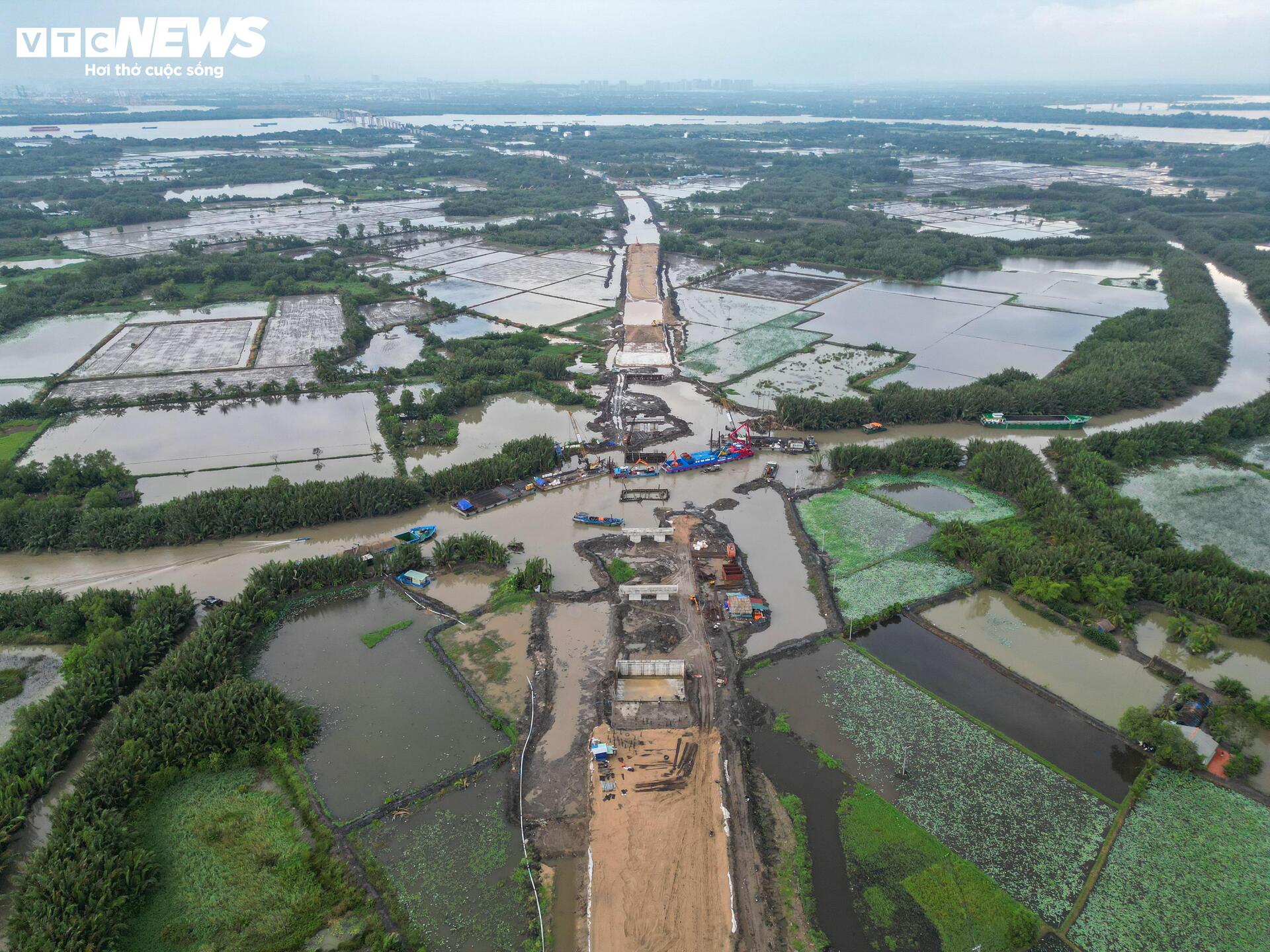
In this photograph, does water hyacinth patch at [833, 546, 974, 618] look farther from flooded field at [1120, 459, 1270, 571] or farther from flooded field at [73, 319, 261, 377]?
flooded field at [73, 319, 261, 377]

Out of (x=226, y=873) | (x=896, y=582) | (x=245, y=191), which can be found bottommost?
(x=226, y=873)

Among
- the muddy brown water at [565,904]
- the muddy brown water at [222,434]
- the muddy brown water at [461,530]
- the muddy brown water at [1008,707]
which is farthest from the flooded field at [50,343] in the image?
the muddy brown water at [1008,707]

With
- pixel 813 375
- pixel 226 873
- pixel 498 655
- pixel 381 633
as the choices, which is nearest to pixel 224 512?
pixel 381 633

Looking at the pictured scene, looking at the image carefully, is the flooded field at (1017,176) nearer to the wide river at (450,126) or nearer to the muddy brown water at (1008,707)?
the wide river at (450,126)

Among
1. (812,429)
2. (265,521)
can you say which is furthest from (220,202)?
(812,429)

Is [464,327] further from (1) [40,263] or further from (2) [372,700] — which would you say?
(1) [40,263]

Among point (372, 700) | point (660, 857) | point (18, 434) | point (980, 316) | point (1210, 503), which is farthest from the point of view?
point (980, 316)
